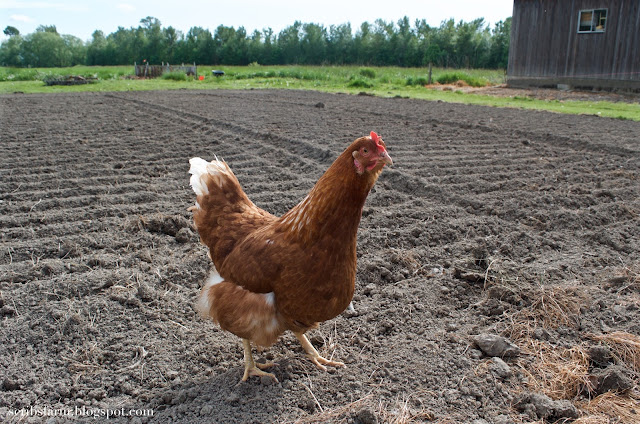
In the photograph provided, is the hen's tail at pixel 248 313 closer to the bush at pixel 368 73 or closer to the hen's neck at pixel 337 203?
the hen's neck at pixel 337 203

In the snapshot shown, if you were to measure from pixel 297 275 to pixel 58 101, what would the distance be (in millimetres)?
16227

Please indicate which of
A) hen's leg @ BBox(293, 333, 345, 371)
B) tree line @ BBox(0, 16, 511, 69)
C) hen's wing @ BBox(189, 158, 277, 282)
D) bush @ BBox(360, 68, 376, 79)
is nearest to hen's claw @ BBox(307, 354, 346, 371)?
hen's leg @ BBox(293, 333, 345, 371)

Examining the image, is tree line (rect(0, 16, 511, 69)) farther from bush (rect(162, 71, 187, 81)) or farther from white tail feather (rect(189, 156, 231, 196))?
white tail feather (rect(189, 156, 231, 196))

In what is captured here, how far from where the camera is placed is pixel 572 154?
25.2ft

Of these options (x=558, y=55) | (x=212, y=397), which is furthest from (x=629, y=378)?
(x=558, y=55)

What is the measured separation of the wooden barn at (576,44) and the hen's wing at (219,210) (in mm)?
19422

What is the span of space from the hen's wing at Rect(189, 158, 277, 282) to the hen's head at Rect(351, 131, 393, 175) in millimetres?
809

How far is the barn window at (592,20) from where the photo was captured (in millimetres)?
18516

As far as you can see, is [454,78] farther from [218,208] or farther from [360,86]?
[218,208]

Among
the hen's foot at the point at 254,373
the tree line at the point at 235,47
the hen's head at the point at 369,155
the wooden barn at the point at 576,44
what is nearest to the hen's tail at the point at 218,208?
the hen's foot at the point at 254,373

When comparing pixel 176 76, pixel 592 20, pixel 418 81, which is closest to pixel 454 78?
pixel 418 81

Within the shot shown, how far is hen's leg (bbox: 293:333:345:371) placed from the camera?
2.72 m

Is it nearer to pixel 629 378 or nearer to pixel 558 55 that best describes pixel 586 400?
pixel 629 378

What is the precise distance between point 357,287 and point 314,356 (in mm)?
895
